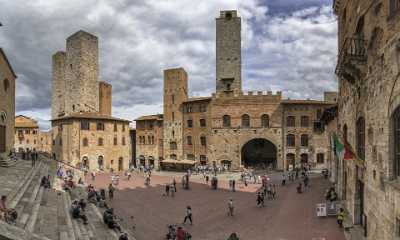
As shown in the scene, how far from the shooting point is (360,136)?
46.2 feet

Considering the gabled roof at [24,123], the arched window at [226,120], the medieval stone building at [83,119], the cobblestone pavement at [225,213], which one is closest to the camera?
the cobblestone pavement at [225,213]

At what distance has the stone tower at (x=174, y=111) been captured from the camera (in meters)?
46.9

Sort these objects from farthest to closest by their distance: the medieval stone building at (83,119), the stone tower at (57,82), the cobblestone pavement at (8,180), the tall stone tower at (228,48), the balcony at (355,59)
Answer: the stone tower at (57,82), the tall stone tower at (228,48), the medieval stone building at (83,119), the cobblestone pavement at (8,180), the balcony at (355,59)

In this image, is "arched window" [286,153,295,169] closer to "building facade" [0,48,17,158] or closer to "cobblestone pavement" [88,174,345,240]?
"cobblestone pavement" [88,174,345,240]

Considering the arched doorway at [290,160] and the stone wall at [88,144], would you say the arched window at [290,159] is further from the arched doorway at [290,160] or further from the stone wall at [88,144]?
the stone wall at [88,144]

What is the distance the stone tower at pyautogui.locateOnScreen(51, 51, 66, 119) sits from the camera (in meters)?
51.6

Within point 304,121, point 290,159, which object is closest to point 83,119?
point 290,159

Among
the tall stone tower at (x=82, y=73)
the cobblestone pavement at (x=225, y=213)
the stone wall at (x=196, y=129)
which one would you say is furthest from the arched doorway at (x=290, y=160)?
the tall stone tower at (x=82, y=73)

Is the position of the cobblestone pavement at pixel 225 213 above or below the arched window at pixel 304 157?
below

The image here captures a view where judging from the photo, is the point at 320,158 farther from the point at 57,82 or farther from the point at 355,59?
the point at 57,82

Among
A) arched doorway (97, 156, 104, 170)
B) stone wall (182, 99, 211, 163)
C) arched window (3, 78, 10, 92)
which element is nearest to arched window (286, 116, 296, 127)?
stone wall (182, 99, 211, 163)

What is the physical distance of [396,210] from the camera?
8.55m

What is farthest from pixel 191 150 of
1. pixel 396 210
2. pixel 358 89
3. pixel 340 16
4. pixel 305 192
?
pixel 396 210

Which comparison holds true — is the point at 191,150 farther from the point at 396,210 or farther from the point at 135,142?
the point at 396,210
